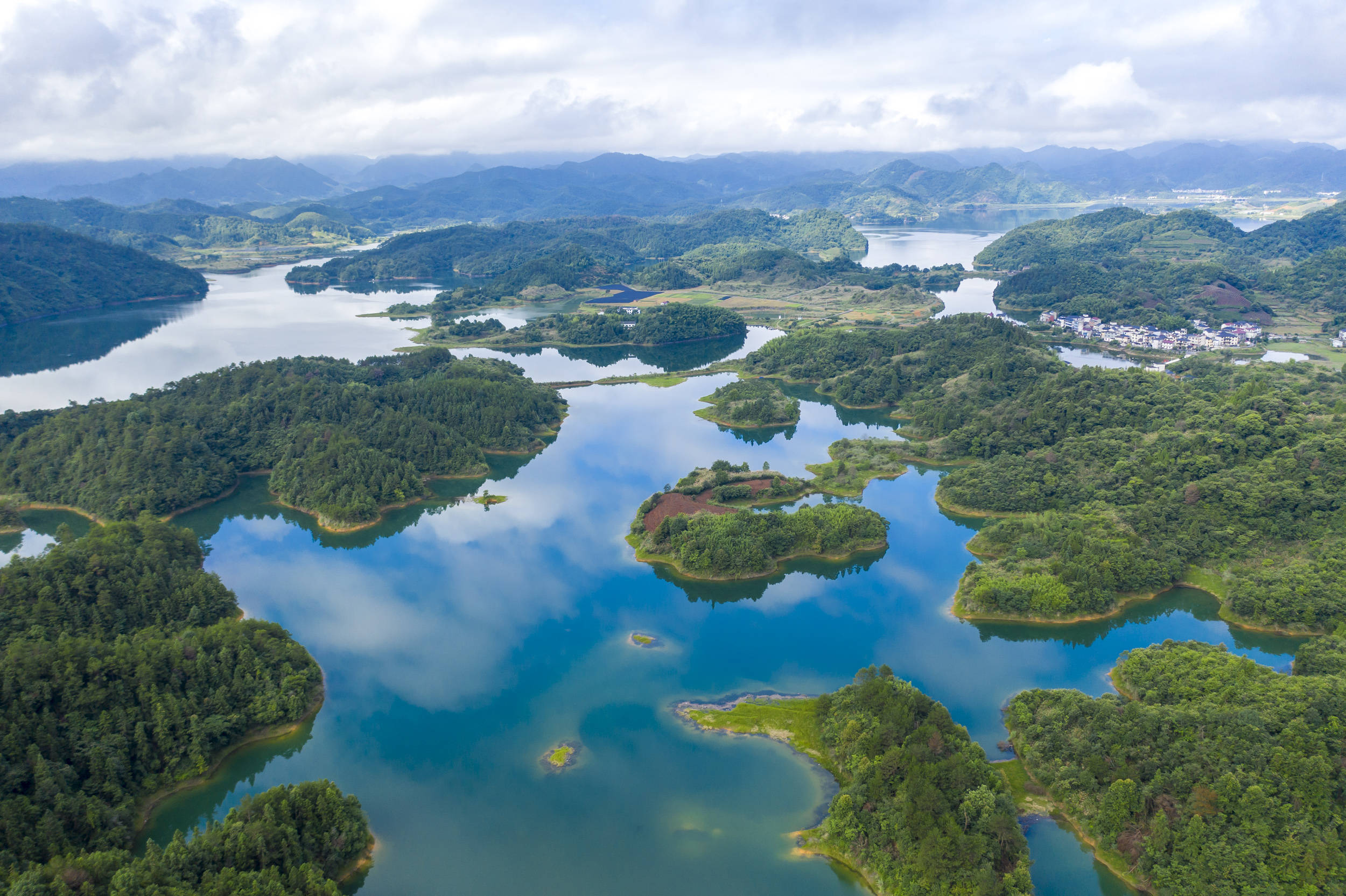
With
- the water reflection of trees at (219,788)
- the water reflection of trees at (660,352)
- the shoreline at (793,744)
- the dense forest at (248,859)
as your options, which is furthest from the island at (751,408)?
the dense forest at (248,859)

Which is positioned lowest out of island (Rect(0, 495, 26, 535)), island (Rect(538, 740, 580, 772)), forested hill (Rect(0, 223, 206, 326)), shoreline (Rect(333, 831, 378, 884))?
island (Rect(538, 740, 580, 772))

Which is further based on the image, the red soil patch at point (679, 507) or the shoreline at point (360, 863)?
the red soil patch at point (679, 507)

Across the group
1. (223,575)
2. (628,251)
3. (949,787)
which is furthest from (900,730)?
(628,251)

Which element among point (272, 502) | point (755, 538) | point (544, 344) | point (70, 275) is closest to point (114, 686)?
point (272, 502)

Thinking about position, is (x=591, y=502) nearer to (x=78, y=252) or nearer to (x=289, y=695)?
(x=289, y=695)

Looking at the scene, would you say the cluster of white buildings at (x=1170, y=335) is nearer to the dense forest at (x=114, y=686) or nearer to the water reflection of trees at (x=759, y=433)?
the water reflection of trees at (x=759, y=433)

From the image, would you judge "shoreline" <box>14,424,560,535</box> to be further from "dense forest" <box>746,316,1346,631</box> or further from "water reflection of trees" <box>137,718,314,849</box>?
"dense forest" <box>746,316,1346,631</box>

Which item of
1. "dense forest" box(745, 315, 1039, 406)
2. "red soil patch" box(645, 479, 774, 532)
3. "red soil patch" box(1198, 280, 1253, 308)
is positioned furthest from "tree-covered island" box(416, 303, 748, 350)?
"red soil patch" box(1198, 280, 1253, 308)
